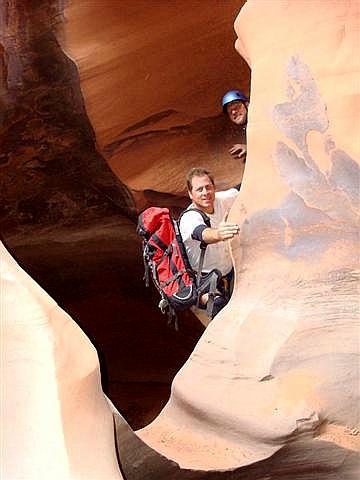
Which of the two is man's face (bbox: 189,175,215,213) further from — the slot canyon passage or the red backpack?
the slot canyon passage

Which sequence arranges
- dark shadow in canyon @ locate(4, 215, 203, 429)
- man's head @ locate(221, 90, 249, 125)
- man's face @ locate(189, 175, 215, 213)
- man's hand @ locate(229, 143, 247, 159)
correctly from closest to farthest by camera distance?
man's face @ locate(189, 175, 215, 213) → man's head @ locate(221, 90, 249, 125) → man's hand @ locate(229, 143, 247, 159) → dark shadow in canyon @ locate(4, 215, 203, 429)

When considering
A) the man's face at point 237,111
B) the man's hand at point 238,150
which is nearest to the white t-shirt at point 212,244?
the man's face at point 237,111

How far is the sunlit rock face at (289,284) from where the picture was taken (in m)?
2.78

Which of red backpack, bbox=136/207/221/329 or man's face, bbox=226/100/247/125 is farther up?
man's face, bbox=226/100/247/125

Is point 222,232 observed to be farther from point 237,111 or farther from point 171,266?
point 237,111

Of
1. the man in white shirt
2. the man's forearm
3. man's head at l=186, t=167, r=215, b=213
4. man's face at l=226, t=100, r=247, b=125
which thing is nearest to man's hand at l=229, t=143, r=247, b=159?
man's face at l=226, t=100, r=247, b=125

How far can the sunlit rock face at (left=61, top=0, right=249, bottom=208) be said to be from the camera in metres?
4.79

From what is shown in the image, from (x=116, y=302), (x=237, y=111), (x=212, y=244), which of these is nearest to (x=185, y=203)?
(x=116, y=302)

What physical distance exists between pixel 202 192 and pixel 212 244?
22 centimetres

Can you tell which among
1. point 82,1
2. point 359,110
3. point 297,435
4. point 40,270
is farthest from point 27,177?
point 297,435

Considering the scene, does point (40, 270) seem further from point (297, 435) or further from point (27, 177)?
point (297, 435)

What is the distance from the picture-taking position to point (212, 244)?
3695 mm

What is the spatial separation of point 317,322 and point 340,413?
297mm

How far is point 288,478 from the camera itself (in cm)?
286
